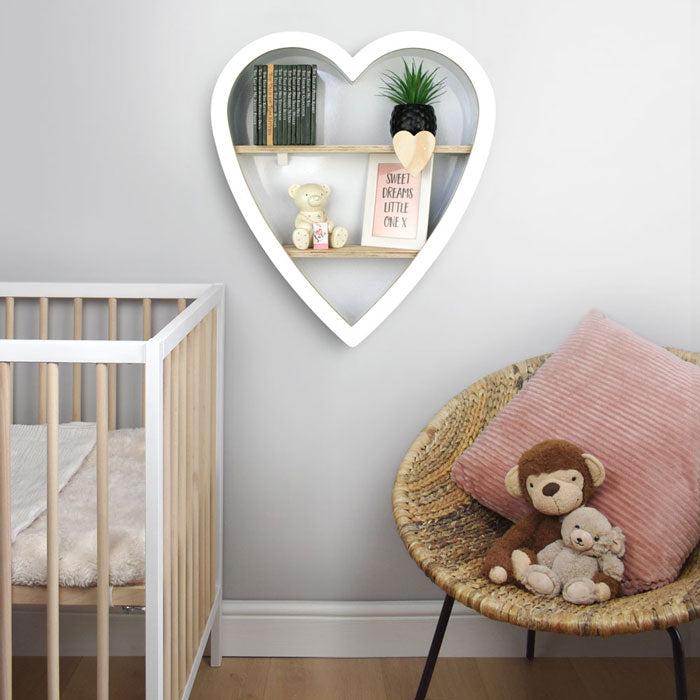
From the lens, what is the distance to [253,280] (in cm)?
180

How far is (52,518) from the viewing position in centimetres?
108

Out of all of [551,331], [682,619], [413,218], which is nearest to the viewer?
[682,619]

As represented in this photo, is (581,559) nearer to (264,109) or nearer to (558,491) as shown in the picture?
(558,491)

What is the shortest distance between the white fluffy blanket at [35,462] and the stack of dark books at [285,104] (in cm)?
74

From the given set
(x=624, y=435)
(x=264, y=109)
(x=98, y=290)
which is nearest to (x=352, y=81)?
(x=264, y=109)

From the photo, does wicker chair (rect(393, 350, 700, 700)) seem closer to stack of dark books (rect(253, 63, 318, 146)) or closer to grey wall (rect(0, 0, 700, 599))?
grey wall (rect(0, 0, 700, 599))

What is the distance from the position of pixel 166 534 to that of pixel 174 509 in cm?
6

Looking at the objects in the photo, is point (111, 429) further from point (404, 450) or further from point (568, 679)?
point (568, 679)

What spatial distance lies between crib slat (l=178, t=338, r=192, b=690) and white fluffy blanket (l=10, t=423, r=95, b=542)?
0.79ft

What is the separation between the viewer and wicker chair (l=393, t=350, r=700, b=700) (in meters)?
1.18

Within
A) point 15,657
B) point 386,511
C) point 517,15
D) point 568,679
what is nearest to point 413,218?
point 517,15

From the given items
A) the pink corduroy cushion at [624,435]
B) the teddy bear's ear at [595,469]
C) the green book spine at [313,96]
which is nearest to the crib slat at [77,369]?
the green book spine at [313,96]

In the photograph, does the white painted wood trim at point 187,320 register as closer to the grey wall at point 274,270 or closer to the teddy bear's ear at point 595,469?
the grey wall at point 274,270

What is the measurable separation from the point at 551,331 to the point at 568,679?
2.64ft
